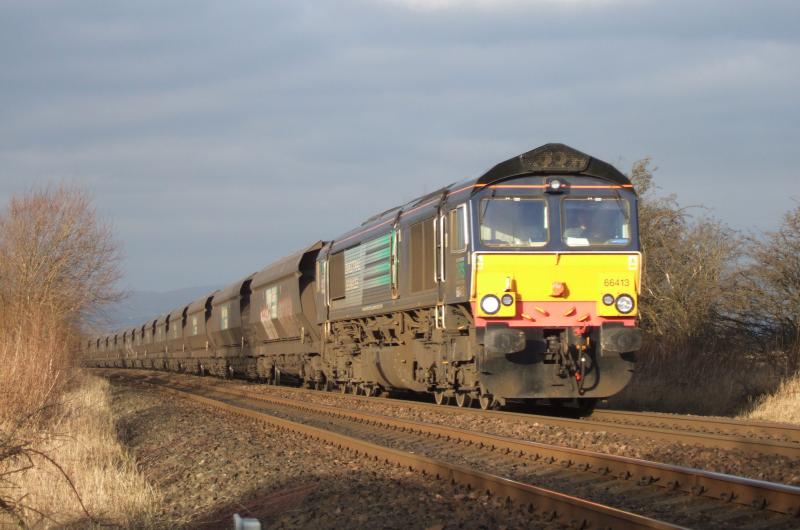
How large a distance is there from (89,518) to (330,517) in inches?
90.9

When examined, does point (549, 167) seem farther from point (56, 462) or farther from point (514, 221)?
point (56, 462)

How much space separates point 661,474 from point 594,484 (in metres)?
0.61

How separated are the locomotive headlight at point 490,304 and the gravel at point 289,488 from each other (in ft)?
9.76

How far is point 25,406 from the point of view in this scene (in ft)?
43.7

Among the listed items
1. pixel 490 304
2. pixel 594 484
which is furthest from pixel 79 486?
pixel 490 304

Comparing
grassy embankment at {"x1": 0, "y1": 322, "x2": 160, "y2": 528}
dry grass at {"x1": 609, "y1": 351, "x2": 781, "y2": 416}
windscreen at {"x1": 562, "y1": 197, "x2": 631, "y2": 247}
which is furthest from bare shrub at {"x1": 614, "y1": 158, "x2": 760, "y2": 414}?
grassy embankment at {"x1": 0, "y1": 322, "x2": 160, "y2": 528}

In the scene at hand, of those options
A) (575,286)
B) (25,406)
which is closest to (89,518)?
(25,406)

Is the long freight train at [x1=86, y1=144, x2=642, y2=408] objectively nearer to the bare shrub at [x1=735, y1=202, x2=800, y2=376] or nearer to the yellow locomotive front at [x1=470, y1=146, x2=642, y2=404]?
the yellow locomotive front at [x1=470, y1=146, x2=642, y2=404]

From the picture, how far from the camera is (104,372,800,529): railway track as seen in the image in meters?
6.56

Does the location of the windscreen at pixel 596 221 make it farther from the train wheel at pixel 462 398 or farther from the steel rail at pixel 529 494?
the steel rail at pixel 529 494

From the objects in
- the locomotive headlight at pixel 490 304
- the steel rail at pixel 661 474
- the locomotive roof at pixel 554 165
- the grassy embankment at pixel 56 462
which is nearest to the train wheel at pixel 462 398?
the locomotive headlight at pixel 490 304

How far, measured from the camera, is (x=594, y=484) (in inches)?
324

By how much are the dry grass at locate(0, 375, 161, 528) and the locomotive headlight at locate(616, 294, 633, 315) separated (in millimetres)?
6906

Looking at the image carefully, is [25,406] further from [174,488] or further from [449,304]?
[449,304]
